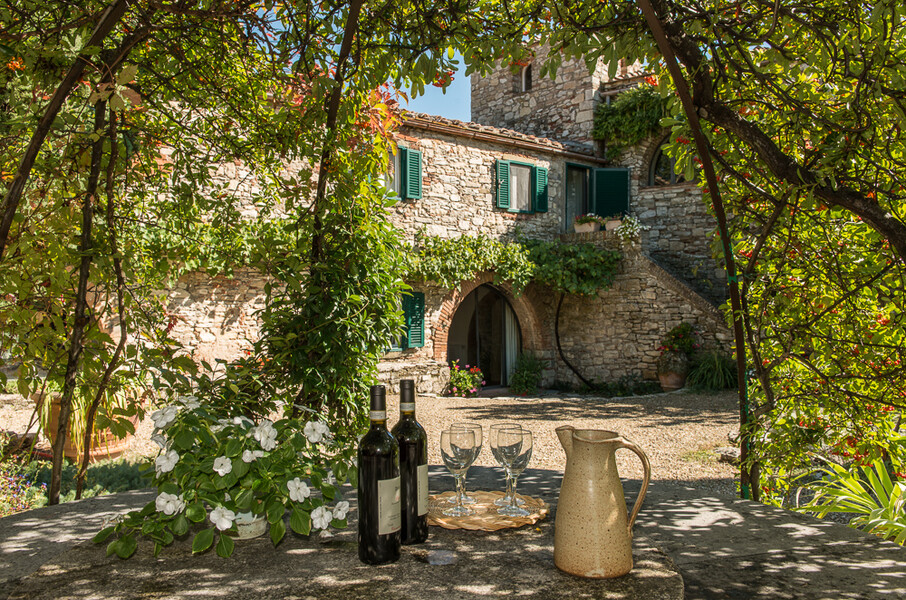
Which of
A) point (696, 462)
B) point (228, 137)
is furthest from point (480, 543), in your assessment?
point (696, 462)

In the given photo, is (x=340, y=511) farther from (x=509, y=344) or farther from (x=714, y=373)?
(x=509, y=344)

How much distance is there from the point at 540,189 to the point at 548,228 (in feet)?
2.53

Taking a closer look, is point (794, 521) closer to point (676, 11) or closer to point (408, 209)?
point (676, 11)

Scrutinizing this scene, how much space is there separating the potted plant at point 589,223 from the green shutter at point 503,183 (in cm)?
145

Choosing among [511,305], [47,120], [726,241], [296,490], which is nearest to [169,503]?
[296,490]

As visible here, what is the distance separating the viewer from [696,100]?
2402 millimetres

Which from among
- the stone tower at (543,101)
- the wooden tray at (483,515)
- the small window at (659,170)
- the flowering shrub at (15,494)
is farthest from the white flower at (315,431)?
the small window at (659,170)

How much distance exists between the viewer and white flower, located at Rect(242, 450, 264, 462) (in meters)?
1.33

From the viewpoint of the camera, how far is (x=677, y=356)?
9945mm

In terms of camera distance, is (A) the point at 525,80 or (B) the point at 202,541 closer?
(B) the point at 202,541

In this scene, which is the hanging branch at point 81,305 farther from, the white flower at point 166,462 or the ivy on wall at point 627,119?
the ivy on wall at point 627,119

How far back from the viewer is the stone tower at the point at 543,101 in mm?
12258

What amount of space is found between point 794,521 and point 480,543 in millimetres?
1033

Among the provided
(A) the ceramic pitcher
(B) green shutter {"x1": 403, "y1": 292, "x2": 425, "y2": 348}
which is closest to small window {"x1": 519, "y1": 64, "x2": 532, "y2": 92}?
(B) green shutter {"x1": 403, "y1": 292, "x2": 425, "y2": 348}
